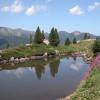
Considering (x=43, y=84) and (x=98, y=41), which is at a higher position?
(x=98, y=41)

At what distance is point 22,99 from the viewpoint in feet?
118

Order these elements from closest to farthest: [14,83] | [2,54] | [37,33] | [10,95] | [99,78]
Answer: [99,78] → [10,95] → [14,83] → [2,54] → [37,33]

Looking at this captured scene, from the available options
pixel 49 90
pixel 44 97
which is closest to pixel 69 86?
pixel 49 90

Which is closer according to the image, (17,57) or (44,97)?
(44,97)

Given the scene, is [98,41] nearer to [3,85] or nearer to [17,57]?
[17,57]

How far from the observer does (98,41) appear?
82.5m

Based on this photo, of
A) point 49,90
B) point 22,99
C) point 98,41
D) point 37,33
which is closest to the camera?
point 22,99

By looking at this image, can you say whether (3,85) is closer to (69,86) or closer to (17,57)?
(69,86)

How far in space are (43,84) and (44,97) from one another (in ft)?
34.9

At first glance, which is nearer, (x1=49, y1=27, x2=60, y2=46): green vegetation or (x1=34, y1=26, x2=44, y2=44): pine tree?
(x1=34, y1=26, x2=44, y2=44): pine tree

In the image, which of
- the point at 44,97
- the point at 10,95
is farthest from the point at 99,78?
the point at 10,95

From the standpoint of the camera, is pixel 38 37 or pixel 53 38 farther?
pixel 53 38

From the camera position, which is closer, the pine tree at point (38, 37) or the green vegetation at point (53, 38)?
the pine tree at point (38, 37)

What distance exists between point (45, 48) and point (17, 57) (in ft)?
79.2
